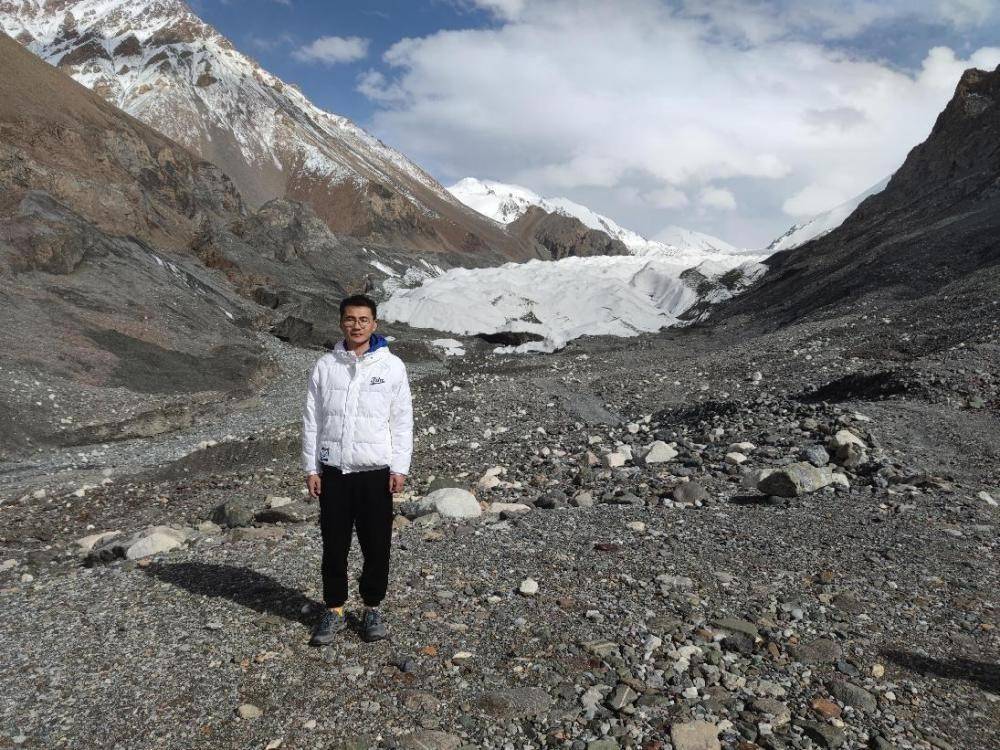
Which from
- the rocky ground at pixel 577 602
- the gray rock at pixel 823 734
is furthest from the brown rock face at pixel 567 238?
the gray rock at pixel 823 734

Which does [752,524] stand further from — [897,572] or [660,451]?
[660,451]

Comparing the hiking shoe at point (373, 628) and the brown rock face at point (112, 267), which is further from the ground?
the brown rock face at point (112, 267)

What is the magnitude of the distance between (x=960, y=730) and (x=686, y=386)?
41.7ft

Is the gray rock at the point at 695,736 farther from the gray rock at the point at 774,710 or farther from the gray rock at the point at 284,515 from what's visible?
the gray rock at the point at 284,515

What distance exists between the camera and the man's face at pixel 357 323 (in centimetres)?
389

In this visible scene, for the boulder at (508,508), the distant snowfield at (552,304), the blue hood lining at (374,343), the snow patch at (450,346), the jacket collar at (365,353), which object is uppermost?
the distant snowfield at (552,304)

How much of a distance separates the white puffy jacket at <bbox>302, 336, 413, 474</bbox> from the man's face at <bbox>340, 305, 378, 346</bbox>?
0.08 metres

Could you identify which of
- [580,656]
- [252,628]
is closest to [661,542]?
[580,656]

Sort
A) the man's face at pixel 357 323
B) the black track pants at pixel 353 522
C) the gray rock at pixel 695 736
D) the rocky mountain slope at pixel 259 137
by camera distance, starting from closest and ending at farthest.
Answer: the gray rock at pixel 695 736 < the man's face at pixel 357 323 < the black track pants at pixel 353 522 < the rocky mountain slope at pixel 259 137

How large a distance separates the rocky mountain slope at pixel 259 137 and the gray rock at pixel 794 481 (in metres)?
91.3

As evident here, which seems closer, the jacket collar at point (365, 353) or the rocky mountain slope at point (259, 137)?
the jacket collar at point (365, 353)

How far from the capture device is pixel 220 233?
5175cm

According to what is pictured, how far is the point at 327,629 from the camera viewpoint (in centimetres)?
402

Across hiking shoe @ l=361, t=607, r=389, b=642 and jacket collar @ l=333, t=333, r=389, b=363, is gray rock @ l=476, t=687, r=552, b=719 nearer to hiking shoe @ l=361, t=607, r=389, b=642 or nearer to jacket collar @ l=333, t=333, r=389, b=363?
hiking shoe @ l=361, t=607, r=389, b=642
